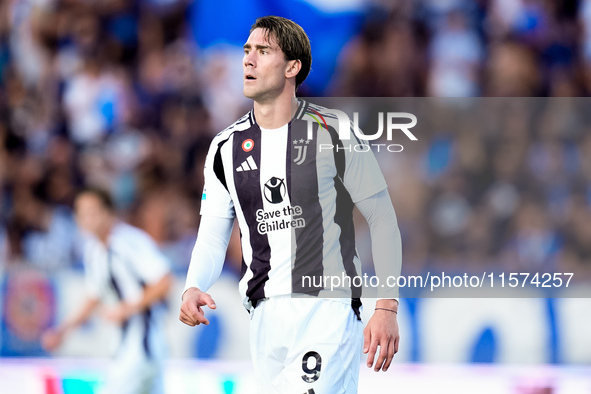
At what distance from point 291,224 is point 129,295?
88.4 inches

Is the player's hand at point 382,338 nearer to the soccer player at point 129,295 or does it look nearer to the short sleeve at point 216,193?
the short sleeve at point 216,193

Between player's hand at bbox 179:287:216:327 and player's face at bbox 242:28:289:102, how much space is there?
830mm

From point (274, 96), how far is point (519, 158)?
3760 mm

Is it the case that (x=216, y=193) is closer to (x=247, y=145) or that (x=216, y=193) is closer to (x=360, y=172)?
(x=247, y=145)

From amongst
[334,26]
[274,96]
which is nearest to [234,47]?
[334,26]

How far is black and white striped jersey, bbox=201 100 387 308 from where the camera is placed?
124 inches

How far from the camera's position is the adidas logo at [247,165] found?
329cm

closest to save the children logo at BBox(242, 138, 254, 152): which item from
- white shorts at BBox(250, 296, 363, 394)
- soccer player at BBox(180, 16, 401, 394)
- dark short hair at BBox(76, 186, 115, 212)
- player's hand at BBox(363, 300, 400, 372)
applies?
soccer player at BBox(180, 16, 401, 394)

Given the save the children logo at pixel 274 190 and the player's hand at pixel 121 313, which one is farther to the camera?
the player's hand at pixel 121 313

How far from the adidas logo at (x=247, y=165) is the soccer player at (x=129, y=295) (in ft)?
6.31

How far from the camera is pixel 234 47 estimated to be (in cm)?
743

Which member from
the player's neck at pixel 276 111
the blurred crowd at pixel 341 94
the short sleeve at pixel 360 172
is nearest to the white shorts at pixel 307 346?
the short sleeve at pixel 360 172

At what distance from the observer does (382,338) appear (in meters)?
2.87

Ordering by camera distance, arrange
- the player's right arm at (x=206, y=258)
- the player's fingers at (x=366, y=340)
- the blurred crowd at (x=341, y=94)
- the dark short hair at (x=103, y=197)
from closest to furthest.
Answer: the player's fingers at (x=366, y=340), the player's right arm at (x=206, y=258), the dark short hair at (x=103, y=197), the blurred crowd at (x=341, y=94)
